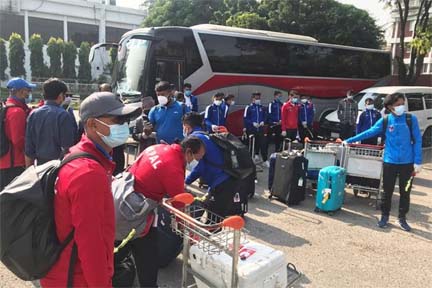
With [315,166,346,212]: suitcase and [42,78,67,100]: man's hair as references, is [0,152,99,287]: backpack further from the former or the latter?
[315,166,346,212]: suitcase

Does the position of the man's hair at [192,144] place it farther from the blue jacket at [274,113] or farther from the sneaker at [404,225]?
the blue jacket at [274,113]

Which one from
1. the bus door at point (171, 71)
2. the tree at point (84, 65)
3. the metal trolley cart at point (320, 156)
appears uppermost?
the tree at point (84, 65)

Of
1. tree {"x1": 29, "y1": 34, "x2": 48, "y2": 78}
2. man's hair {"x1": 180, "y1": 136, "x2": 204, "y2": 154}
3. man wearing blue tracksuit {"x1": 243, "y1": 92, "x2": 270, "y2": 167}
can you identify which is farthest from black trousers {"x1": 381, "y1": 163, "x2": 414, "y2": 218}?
tree {"x1": 29, "y1": 34, "x2": 48, "y2": 78}

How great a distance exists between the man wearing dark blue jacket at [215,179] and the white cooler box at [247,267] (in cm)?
108

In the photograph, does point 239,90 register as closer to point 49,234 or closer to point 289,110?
point 289,110

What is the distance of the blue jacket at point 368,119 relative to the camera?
9367mm

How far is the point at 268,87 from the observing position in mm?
13031

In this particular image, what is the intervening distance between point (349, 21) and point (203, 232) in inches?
883

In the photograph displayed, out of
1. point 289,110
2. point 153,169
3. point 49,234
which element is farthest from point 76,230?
point 289,110

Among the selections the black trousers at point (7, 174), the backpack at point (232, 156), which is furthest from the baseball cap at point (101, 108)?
the black trousers at point (7, 174)

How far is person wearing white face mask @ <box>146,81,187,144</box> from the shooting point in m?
6.35

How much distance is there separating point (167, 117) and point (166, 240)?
2850mm

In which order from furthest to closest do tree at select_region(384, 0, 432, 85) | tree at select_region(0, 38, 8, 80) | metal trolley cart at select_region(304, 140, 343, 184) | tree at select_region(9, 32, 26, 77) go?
tree at select_region(9, 32, 26, 77)
tree at select_region(0, 38, 8, 80)
tree at select_region(384, 0, 432, 85)
metal trolley cart at select_region(304, 140, 343, 184)

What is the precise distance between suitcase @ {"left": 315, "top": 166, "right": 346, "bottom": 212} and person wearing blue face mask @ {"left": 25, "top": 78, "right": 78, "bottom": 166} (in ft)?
12.3
